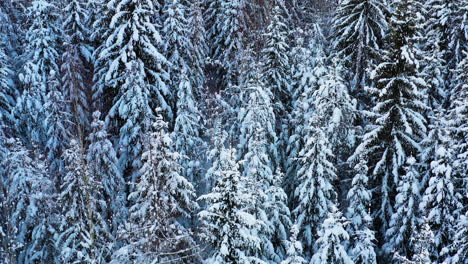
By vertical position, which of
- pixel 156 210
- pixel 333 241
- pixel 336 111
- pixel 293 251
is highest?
pixel 336 111

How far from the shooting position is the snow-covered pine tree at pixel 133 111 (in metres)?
22.4

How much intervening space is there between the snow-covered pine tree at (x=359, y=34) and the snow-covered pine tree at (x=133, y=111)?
37.9 ft

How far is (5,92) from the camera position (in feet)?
90.7

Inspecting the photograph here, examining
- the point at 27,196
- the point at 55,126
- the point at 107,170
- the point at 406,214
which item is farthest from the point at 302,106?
the point at 27,196

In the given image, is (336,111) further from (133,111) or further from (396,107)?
(133,111)

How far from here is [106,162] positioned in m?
20.4

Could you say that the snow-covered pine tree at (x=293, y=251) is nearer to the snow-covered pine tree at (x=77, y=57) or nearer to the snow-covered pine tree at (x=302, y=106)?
the snow-covered pine tree at (x=302, y=106)

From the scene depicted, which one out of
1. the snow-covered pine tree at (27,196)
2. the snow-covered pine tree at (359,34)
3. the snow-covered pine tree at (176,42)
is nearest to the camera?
the snow-covered pine tree at (27,196)

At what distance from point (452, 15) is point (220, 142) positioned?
17.0 metres

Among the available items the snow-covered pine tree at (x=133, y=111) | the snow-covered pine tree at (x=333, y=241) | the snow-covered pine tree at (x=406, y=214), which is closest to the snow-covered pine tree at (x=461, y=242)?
the snow-covered pine tree at (x=406, y=214)

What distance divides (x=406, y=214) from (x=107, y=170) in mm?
14409

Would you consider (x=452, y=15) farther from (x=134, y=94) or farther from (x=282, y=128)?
(x=134, y=94)

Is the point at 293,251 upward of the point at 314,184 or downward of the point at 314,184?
downward

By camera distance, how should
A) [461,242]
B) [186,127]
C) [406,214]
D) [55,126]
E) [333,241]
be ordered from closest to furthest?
[333,241]
[461,242]
[406,214]
[55,126]
[186,127]
